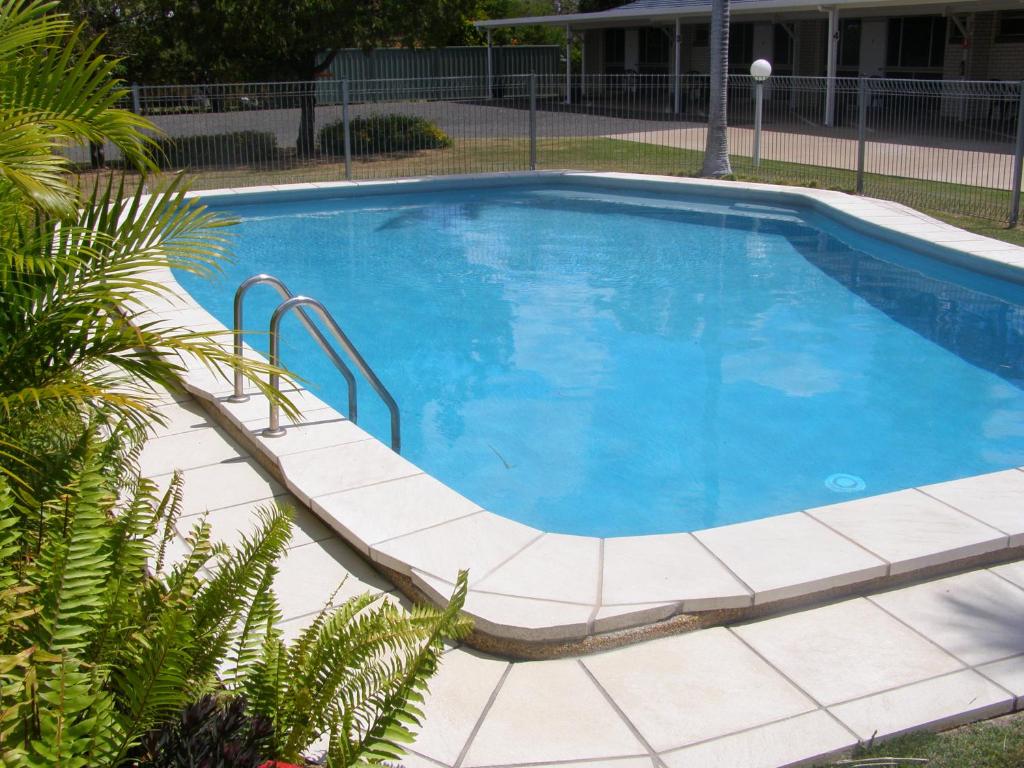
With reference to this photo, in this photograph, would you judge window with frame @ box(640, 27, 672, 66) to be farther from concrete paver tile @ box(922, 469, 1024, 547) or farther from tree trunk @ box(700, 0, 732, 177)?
concrete paver tile @ box(922, 469, 1024, 547)

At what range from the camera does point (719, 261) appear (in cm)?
1270

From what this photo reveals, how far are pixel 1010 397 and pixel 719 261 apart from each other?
4.90m

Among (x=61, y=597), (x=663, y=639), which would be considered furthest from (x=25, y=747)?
(x=663, y=639)

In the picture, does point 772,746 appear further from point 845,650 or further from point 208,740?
point 208,740

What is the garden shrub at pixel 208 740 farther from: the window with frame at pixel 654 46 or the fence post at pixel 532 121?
the window with frame at pixel 654 46

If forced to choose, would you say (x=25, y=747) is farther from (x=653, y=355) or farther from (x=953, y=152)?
(x=953, y=152)

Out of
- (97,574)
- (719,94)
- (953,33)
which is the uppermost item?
(953,33)

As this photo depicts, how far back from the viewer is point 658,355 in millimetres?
9422

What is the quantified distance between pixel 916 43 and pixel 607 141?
9.13 m

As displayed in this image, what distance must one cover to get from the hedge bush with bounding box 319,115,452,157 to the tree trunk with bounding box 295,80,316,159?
1.13ft

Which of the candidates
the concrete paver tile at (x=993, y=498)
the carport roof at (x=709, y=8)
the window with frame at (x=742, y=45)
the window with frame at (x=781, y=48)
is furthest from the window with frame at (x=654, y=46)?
the concrete paver tile at (x=993, y=498)

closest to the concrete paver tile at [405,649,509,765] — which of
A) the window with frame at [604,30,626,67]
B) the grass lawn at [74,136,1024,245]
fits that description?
the grass lawn at [74,136,1024,245]

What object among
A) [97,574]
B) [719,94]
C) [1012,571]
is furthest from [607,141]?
[97,574]

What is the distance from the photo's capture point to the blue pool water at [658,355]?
23.2 feet
